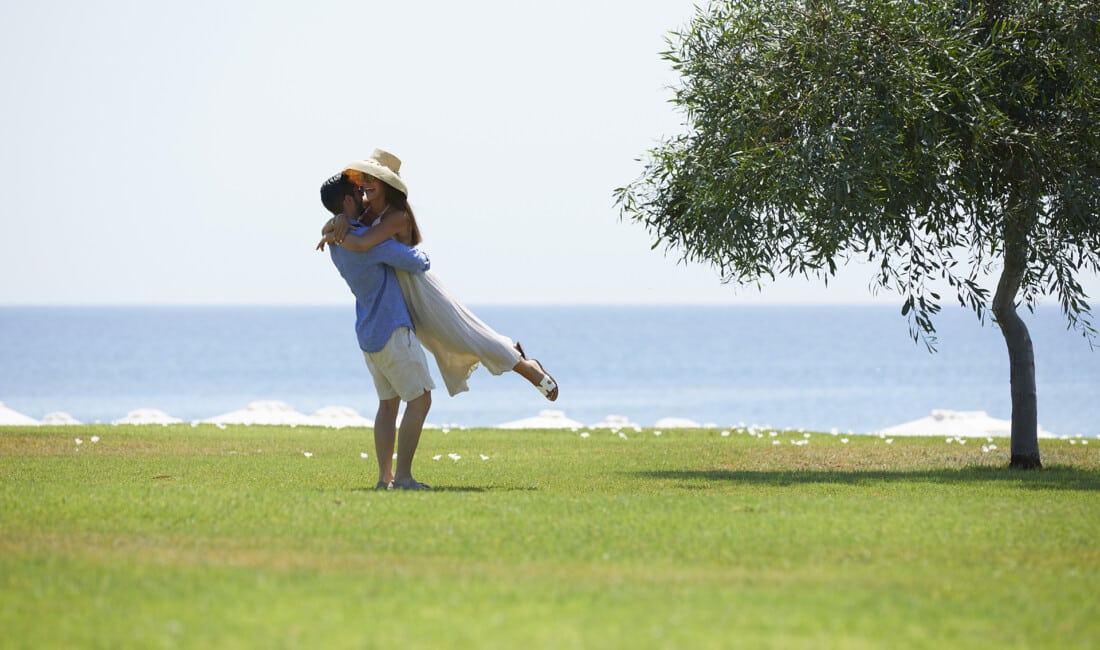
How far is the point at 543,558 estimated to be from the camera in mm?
8898

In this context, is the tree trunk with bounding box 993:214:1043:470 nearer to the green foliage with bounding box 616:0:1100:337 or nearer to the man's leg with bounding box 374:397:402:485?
the green foliage with bounding box 616:0:1100:337

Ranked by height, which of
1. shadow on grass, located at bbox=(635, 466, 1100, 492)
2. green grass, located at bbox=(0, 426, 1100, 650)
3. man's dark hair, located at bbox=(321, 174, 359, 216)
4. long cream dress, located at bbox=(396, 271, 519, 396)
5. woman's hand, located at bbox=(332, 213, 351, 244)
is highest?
man's dark hair, located at bbox=(321, 174, 359, 216)

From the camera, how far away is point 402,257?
1272 centimetres

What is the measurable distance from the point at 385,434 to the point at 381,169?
2.63 meters

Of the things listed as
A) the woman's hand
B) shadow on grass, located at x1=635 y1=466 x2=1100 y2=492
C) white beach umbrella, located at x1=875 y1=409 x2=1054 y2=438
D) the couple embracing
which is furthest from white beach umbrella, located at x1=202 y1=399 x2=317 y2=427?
the woman's hand

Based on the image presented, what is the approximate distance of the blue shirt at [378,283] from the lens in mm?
12695

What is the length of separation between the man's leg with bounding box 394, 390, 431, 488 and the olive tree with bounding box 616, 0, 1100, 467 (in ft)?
17.0

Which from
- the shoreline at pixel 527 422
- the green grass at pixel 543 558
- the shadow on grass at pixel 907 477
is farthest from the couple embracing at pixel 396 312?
the shoreline at pixel 527 422

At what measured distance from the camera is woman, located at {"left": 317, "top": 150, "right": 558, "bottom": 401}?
1281 centimetres

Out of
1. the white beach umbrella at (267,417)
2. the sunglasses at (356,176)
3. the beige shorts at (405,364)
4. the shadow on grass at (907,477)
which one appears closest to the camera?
the beige shorts at (405,364)

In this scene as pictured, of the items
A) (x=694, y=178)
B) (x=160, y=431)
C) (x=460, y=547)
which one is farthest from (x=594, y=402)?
(x=460, y=547)

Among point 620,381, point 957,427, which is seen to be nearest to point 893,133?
point 957,427

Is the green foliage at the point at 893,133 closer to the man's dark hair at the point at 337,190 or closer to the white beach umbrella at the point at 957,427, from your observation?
the man's dark hair at the point at 337,190

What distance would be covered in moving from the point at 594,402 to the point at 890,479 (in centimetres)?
7737
